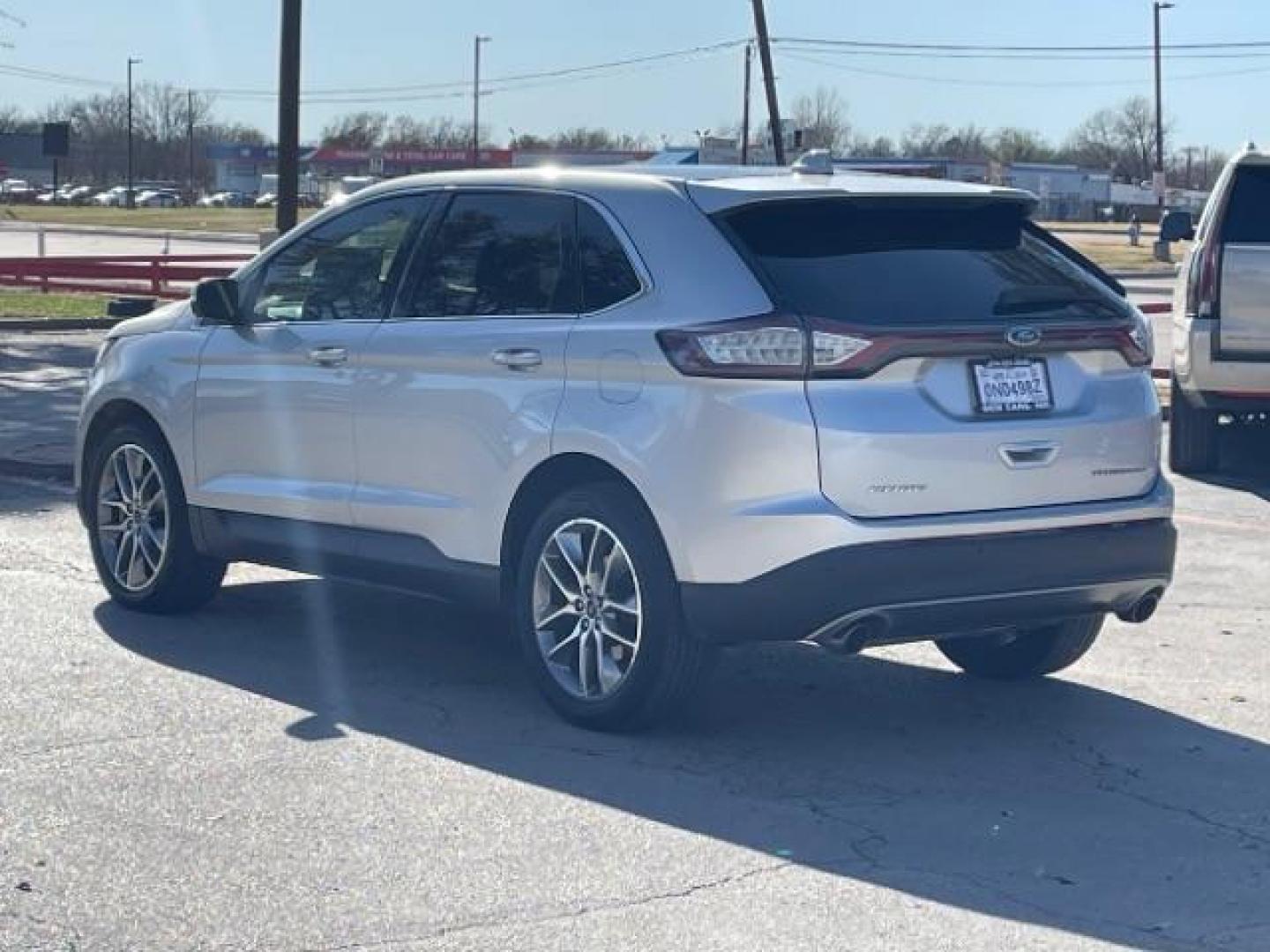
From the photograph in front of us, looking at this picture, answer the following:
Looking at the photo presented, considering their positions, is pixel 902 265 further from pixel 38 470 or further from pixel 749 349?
pixel 38 470

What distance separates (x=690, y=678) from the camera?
21.8 ft

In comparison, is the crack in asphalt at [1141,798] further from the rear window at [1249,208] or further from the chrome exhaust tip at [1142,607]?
the rear window at [1249,208]

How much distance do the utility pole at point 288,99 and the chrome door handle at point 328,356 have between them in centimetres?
1803

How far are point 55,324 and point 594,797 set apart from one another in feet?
74.0

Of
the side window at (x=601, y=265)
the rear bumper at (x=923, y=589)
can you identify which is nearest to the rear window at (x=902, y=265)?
the side window at (x=601, y=265)

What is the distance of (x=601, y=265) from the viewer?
6926 millimetres

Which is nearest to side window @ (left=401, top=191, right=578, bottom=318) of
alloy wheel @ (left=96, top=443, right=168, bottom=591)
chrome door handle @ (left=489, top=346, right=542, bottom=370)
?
chrome door handle @ (left=489, top=346, right=542, bottom=370)

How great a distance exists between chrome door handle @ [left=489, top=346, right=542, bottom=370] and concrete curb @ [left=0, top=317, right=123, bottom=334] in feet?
68.0

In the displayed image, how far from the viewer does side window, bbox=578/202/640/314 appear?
268 inches

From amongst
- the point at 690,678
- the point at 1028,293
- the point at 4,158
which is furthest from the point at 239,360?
the point at 4,158

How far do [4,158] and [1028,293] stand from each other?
386 feet

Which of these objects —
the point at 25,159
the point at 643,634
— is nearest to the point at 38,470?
the point at 643,634

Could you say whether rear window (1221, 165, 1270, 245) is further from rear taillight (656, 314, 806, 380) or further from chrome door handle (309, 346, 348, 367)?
rear taillight (656, 314, 806, 380)

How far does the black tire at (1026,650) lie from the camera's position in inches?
297
